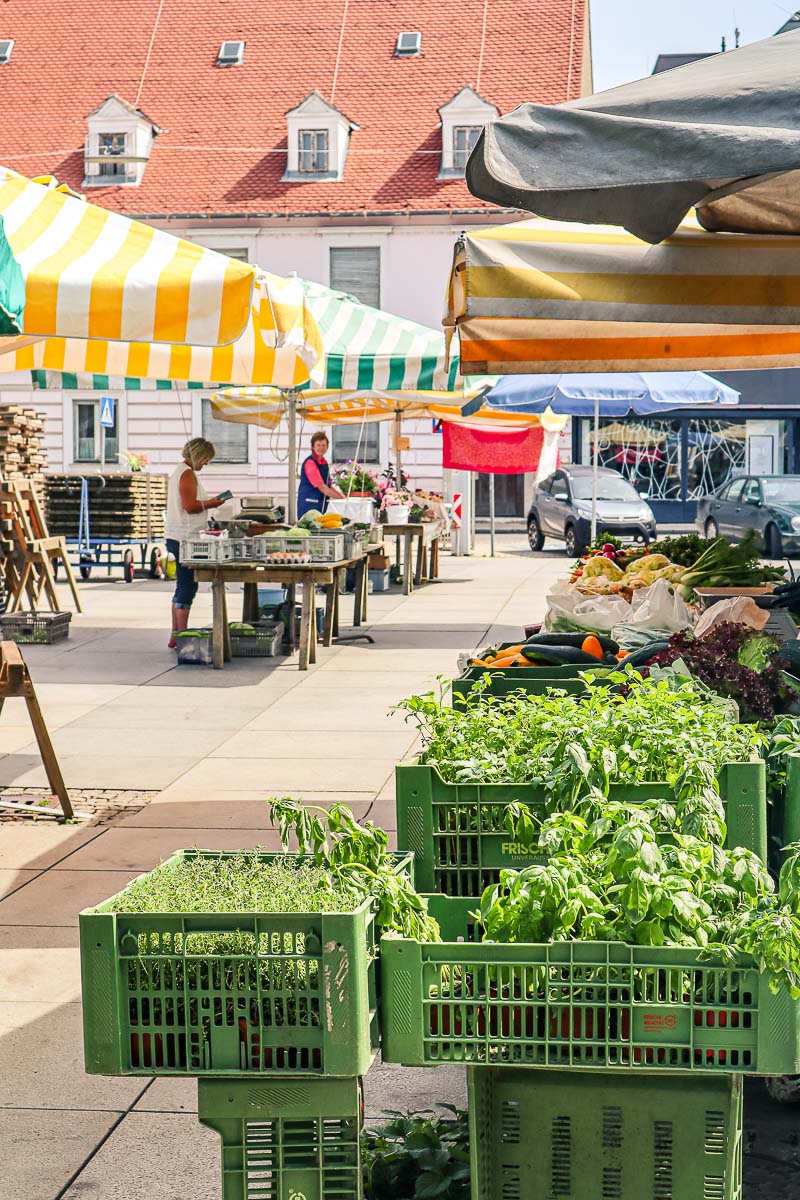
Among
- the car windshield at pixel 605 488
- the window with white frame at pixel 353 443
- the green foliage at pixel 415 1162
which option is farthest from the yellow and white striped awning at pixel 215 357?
the window with white frame at pixel 353 443

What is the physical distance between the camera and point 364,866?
2.83 meters

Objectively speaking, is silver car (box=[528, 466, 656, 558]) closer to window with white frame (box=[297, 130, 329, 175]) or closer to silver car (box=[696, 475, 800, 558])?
silver car (box=[696, 475, 800, 558])

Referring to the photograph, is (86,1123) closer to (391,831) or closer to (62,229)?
(391,831)

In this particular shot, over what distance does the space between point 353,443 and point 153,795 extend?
29058 mm

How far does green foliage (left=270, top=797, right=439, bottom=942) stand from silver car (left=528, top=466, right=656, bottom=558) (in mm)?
23746

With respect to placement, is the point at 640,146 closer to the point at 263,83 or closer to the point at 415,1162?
the point at 415,1162

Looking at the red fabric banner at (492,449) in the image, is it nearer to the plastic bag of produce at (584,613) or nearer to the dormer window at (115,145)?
the plastic bag of produce at (584,613)

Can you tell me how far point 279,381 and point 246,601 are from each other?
3.56 metres

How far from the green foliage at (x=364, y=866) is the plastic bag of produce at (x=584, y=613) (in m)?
3.34

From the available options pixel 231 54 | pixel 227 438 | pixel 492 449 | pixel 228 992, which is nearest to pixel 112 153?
pixel 231 54

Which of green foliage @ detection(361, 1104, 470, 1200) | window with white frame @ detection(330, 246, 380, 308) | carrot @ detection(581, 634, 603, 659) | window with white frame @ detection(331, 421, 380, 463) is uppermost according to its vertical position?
window with white frame @ detection(330, 246, 380, 308)

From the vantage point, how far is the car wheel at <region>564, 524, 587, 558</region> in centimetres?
2681

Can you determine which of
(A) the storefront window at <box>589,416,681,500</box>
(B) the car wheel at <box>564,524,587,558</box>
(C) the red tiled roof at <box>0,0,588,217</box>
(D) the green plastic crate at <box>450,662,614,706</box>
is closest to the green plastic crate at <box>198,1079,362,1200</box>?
(D) the green plastic crate at <box>450,662,614,706</box>

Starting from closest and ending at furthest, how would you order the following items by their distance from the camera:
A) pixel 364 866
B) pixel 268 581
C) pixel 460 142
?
pixel 364 866 < pixel 268 581 < pixel 460 142
